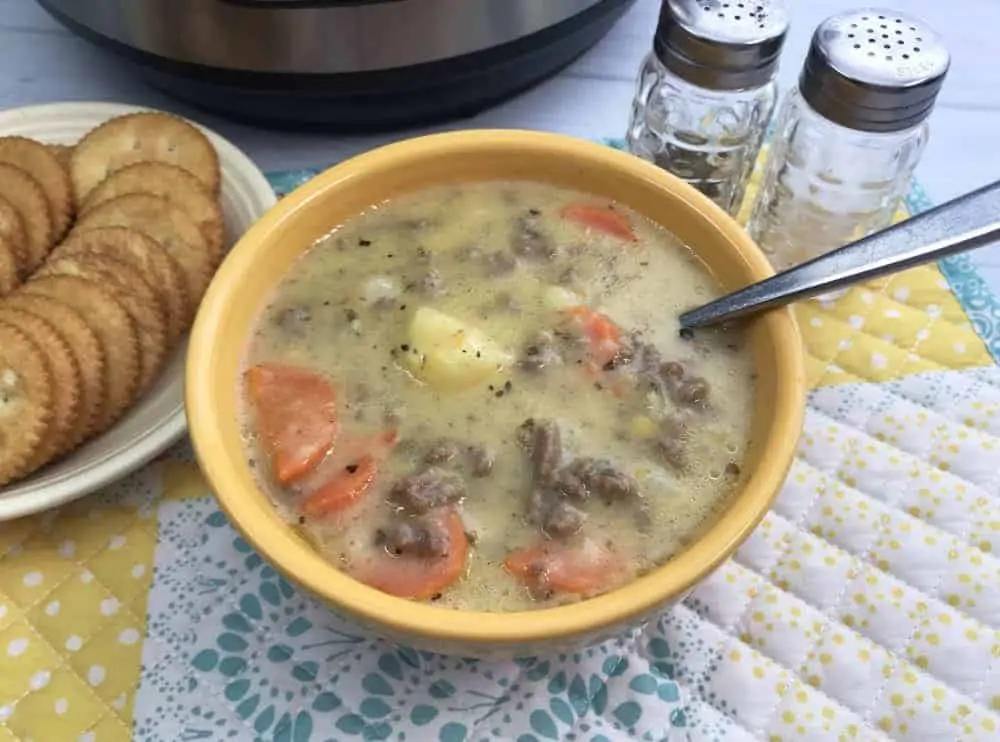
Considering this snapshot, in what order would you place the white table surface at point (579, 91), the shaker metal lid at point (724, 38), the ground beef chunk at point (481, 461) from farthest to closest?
the white table surface at point (579, 91) → the shaker metal lid at point (724, 38) → the ground beef chunk at point (481, 461)

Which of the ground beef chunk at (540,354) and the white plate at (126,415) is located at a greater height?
the ground beef chunk at (540,354)

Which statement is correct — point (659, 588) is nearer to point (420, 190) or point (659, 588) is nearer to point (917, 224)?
point (917, 224)

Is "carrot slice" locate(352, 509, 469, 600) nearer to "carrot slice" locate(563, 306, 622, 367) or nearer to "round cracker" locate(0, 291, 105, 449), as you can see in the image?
"carrot slice" locate(563, 306, 622, 367)

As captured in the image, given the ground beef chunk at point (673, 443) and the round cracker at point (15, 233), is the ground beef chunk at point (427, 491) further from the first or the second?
the round cracker at point (15, 233)

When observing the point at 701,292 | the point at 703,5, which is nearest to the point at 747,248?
the point at 701,292

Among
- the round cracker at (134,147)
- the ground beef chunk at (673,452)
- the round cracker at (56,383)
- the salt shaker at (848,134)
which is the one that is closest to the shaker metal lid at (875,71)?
the salt shaker at (848,134)

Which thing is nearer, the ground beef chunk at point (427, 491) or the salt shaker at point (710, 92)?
the ground beef chunk at point (427, 491)
